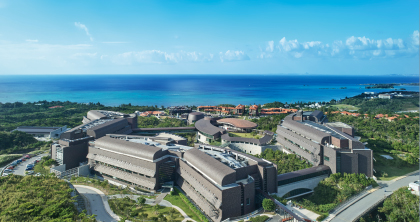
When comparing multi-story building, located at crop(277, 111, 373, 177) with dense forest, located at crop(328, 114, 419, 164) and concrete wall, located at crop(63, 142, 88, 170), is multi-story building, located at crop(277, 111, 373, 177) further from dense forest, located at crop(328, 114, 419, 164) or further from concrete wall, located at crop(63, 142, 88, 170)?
concrete wall, located at crop(63, 142, 88, 170)

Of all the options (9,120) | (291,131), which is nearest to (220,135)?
(291,131)

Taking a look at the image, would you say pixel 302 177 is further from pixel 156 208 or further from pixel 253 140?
pixel 156 208

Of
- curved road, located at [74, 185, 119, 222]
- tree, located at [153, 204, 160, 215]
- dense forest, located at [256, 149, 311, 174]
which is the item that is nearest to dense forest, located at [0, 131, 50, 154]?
curved road, located at [74, 185, 119, 222]

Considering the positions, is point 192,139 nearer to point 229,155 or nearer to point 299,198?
point 229,155

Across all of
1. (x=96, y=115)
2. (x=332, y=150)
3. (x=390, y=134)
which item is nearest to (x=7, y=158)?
(x=96, y=115)

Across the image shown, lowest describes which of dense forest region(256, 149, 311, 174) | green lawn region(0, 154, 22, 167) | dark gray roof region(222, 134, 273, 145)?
green lawn region(0, 154, 22, 167)

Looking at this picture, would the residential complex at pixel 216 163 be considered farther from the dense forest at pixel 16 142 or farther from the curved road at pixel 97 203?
the dense forest at pixel 16 142
